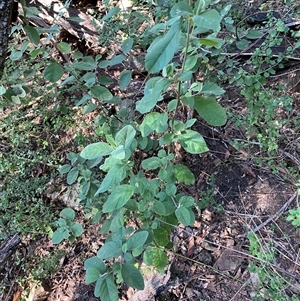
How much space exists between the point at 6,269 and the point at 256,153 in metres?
1.62

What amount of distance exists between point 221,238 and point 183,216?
2.24 feet

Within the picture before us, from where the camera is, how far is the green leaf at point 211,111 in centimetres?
88

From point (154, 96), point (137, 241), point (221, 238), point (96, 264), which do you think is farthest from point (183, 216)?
point (221, 238)

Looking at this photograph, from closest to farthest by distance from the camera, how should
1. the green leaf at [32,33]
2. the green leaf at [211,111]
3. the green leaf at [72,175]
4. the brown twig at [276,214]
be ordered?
1. the green leaf at [211,111]
2. the green leaf at [32,33]
3. the green leaf at [72,175]
4. the brown twig at [276,214]

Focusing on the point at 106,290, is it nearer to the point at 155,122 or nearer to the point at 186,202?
the point at 186,202

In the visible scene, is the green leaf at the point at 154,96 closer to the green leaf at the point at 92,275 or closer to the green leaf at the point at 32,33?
the green leaf at the point at 92,275

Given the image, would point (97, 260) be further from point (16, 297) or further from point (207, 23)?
point (16, 297)

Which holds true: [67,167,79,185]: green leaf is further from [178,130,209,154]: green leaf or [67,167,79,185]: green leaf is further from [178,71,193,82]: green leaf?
[178,71,193,82]: green leaf

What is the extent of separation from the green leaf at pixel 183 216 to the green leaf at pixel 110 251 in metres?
0.21

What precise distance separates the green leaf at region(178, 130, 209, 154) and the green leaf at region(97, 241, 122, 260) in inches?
14.3

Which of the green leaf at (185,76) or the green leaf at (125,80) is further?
the green leaf at (125,80)

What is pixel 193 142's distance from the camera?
3.06 ft

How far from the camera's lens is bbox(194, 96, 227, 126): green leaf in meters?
0.88

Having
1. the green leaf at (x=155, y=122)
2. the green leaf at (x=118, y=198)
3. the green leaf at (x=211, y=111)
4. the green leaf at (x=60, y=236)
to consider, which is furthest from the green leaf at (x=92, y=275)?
the green leaf at (x=211, y=111)
